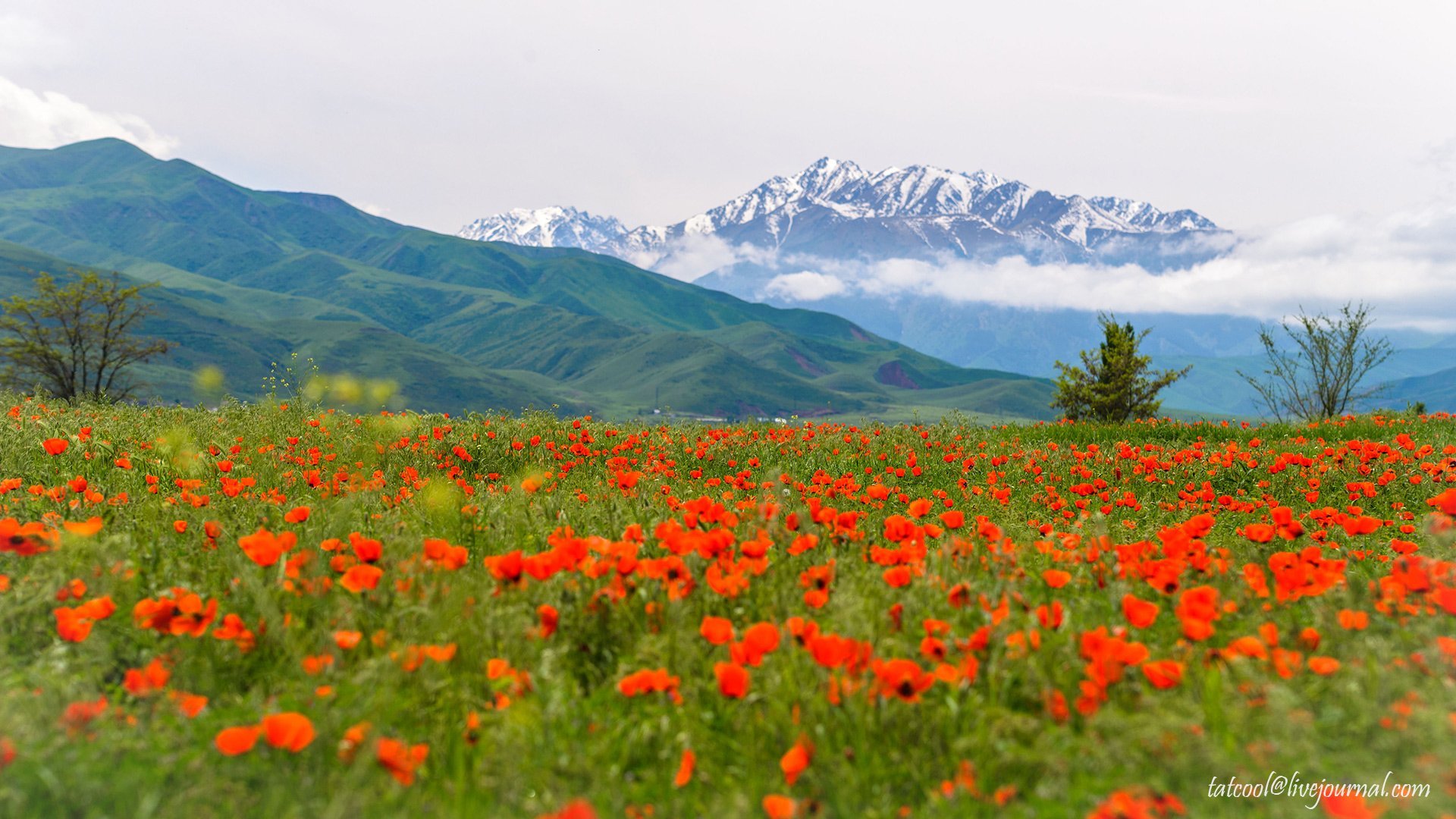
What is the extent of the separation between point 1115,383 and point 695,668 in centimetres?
3213

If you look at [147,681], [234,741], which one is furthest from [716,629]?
[147,681]

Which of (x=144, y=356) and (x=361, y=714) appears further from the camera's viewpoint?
(x=144, y=356)

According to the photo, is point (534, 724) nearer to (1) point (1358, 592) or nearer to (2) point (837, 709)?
(2) point (837, 709)

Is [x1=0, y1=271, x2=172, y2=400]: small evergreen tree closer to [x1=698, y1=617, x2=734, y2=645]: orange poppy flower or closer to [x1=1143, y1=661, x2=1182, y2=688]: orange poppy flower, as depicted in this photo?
[x1=698, y1=617, x2=734, y2=645]: orange poppy flower

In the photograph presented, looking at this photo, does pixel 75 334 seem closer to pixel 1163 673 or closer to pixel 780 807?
pixel 780 807

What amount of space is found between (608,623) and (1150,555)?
2835mm

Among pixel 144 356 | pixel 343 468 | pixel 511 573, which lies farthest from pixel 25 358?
pixel 511 573

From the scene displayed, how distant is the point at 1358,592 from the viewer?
3182 millimetres

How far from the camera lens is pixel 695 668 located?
9.39 feet

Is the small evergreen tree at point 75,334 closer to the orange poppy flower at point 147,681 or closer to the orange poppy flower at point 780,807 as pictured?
the orange poppy flower at point 147,681

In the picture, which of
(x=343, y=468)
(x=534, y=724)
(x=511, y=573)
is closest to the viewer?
(x=534, y=724)

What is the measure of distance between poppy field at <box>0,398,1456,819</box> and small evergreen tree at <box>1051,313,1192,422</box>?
27855mm

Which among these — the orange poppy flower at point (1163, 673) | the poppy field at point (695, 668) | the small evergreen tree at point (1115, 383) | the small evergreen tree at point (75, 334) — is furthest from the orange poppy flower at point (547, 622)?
the small evergreen tree at point (75, 334)

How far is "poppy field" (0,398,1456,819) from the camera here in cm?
213
